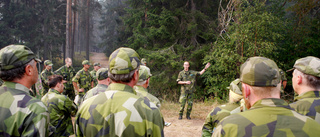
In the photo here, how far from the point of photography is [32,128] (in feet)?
5.90

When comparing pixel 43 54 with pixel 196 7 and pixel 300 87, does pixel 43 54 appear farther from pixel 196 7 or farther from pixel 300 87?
pixel 300 87

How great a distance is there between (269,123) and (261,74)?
36 centimetres

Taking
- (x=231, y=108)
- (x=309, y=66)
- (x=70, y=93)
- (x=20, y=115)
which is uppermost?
(x=309, y=66)

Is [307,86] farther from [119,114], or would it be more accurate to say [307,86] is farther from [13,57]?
[13,57]

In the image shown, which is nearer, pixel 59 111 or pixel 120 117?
pixel 120 117

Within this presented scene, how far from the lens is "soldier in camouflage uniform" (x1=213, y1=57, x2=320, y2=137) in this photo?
143 cm

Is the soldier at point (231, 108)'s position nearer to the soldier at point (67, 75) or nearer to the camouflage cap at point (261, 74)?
the camouflage cap at point (261, 74)

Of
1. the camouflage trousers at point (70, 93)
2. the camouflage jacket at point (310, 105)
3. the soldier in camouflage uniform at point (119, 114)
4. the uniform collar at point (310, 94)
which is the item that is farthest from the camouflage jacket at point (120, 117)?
the camouflage trousers at point (70, 93)

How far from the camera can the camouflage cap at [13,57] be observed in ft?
6.39

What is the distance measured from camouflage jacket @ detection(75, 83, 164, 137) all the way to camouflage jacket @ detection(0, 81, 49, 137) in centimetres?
37

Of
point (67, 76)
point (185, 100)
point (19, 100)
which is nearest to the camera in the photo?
point (19, 100)

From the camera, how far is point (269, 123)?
1443 millimetres

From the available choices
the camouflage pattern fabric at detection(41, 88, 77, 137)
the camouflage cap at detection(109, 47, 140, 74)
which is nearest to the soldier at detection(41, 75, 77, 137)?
the camouflage pattern fabric at detection(41, 88, 77, 137)

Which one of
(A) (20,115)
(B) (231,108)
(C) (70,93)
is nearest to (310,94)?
(B) (231,108)
